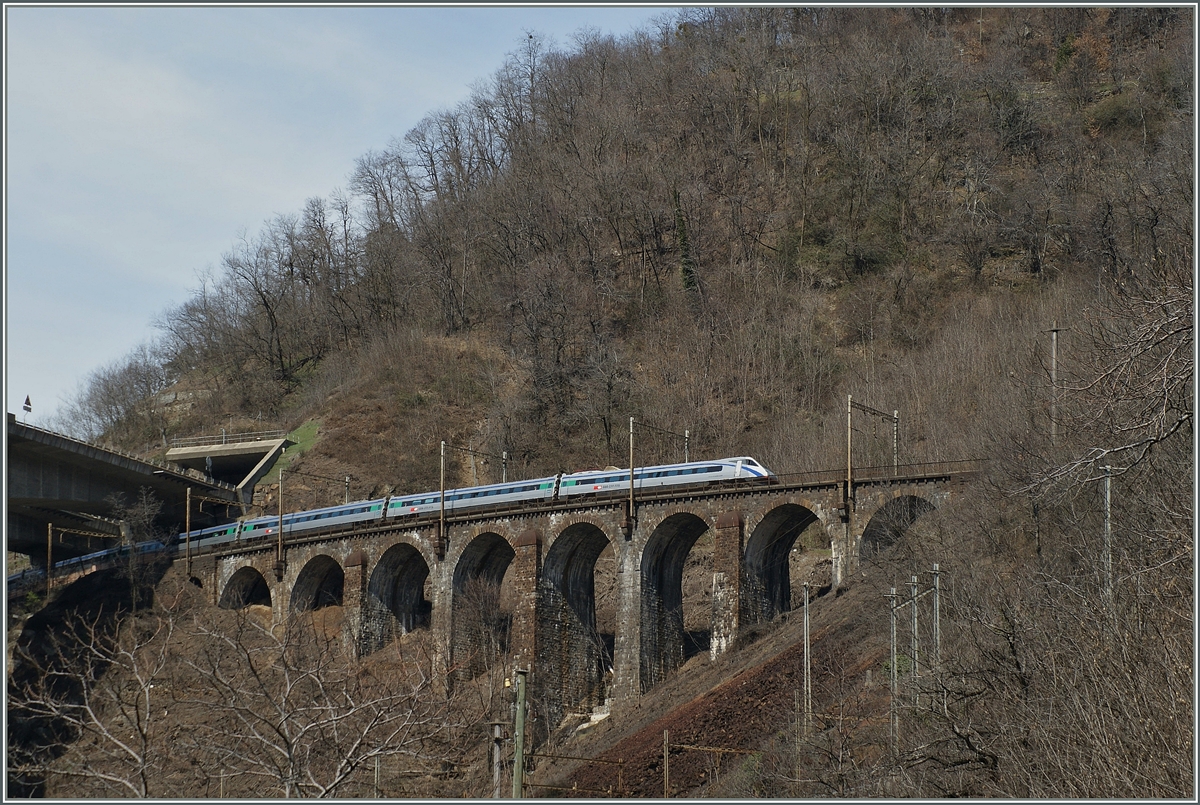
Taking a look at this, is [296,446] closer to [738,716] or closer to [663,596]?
[663,596]

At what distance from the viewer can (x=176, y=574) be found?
59188 mm

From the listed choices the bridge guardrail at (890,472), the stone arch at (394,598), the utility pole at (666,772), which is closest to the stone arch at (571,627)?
the stone arch at (394,598)

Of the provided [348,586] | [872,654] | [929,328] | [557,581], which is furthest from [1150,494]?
[929,328]

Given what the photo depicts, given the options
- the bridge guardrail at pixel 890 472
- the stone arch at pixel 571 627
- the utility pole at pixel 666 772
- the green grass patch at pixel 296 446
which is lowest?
the utility pole at pixel 666 772

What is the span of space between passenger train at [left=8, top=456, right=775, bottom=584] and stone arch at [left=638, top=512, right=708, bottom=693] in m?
1.77

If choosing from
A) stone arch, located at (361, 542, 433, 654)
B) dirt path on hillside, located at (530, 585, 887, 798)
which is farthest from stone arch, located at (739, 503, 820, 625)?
stone arch, located at (361, 542, 433, 654)

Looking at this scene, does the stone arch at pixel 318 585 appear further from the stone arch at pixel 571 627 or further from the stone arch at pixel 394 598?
the stone arch at pixel 571 627

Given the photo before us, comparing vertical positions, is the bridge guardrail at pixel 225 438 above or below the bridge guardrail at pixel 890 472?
above

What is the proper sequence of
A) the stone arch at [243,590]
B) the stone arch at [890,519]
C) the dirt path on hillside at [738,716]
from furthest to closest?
the stone arch at [243,590] < the stone arch at [890,519] < the dirt path on hillside at [738,716]

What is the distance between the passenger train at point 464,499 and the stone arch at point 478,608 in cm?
204

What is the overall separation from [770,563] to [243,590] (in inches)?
1073

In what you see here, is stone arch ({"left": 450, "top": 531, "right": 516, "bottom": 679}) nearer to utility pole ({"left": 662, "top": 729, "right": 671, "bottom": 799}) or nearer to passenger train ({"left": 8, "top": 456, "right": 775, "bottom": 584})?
passenger train ({"left": 8, "top": 456, "right": 775, "bottom": 584})

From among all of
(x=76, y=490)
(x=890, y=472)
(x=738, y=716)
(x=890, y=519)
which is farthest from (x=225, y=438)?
(x=738, y=716)

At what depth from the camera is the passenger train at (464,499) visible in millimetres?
46062
